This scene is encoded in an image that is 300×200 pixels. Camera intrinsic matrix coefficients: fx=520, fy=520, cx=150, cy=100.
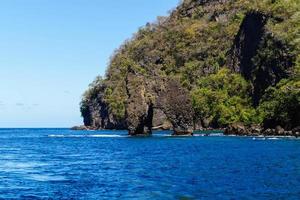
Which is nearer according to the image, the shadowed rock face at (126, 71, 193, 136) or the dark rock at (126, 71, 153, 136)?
the dark rock at (126, 71, 153, 136)

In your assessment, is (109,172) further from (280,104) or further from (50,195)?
(280,104)

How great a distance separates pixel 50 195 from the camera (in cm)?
3719

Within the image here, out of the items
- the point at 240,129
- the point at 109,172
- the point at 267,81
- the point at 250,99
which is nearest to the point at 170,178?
the point at 109,172

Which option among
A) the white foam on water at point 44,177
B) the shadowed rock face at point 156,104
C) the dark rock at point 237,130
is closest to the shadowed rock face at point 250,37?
the dark rock at point 237,130

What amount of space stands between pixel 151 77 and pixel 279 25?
53.5 meters

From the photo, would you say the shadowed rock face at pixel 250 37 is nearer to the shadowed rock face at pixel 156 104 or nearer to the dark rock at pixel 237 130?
the dark rock at pixel 237 130

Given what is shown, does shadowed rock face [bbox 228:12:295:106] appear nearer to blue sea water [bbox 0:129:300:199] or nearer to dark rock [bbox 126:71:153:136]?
dark rock [bbox 126:71:153:136]

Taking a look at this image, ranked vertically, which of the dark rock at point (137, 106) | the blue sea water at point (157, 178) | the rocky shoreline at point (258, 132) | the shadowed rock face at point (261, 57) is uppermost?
the shadowed rock face at point (261, 57)

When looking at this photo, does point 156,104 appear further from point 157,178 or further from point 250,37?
point 157,178

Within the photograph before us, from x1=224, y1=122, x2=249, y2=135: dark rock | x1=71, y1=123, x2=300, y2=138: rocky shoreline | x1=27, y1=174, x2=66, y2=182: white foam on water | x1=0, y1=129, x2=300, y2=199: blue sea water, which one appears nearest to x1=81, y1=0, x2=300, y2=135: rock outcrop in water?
x1=224, y1=122, x2=249, y2=135: dark rock

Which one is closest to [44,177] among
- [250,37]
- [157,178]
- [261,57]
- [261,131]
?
[157,178]

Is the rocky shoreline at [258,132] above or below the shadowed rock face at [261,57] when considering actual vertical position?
below

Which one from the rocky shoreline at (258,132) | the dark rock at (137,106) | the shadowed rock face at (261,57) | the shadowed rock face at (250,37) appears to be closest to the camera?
the rocky shoreline at (258,132)

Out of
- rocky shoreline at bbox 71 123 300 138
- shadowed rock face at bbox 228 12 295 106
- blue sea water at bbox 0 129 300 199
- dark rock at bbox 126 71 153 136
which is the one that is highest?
shadowed rock face at bbox 228 12 295 106
